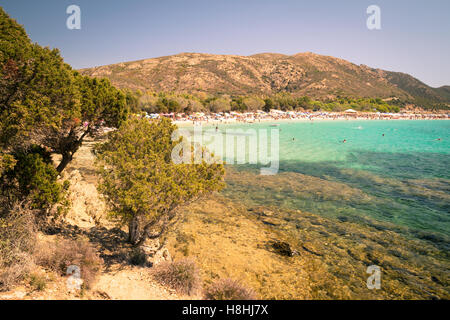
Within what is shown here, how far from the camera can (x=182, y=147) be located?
30.9 ft

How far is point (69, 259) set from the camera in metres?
6.04

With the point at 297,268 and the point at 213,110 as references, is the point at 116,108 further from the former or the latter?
the point at 213,110

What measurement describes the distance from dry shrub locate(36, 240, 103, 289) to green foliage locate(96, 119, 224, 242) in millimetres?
1317

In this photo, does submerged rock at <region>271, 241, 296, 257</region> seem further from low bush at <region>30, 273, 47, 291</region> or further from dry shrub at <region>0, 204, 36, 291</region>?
dry shrub at <region>0, 204, 36, 291</region>

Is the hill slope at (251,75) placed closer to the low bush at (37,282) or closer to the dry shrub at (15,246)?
the dry shrub at (15,246)

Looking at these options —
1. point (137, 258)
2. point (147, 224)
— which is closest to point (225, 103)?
point (147, 224)

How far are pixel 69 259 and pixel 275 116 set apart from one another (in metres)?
89.3

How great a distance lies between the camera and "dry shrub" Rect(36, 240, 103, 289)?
19.0 feet

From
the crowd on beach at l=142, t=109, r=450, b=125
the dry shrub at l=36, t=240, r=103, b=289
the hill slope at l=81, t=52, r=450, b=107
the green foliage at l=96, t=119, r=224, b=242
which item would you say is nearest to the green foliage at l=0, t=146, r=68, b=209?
the dry shrub at l=36, t=240, r=103, b=289

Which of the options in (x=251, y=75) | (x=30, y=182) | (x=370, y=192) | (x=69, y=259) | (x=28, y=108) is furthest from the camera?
(x=251, y=75)

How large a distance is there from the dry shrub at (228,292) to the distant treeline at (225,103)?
166 ft

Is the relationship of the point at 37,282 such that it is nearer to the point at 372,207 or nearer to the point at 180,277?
Result: the point at 180,277
